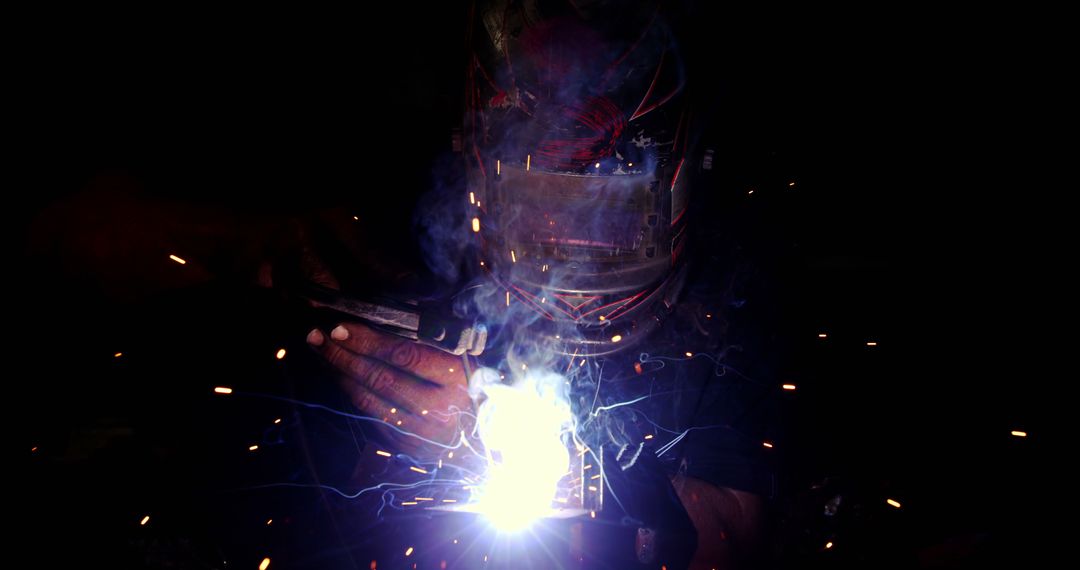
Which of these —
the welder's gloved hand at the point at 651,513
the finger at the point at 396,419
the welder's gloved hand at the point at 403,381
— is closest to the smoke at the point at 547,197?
the welder's gloved hand at the point at 651,513

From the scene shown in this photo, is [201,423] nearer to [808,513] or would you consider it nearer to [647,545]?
[647,545]

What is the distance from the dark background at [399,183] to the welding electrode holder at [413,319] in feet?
3.96

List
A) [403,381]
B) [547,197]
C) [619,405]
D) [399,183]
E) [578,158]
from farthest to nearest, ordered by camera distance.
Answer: [399,183] → [403,381] → [619,405] → [547,197] → [578,158]

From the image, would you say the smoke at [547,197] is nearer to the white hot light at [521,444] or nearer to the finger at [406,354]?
the white hot light at [521,444]

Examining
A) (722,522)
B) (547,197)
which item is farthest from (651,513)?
(547,197)

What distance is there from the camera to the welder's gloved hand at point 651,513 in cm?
210

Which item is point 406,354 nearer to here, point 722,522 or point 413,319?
point 413,319

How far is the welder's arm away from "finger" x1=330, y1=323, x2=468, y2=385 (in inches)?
80.4

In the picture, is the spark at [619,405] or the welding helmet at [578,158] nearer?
the welding helmet at [578,158]

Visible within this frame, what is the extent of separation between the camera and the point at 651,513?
7.34 ft

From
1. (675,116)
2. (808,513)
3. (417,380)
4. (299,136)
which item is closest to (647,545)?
(808,513)

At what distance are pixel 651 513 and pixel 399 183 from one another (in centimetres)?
363

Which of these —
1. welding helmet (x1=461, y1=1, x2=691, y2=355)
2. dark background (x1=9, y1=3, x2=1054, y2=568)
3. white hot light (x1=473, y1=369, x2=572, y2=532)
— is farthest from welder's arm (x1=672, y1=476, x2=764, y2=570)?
welding helmet (x1=461, y1=1, x2=691, y2=355)

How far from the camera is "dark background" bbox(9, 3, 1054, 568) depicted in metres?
2.77
